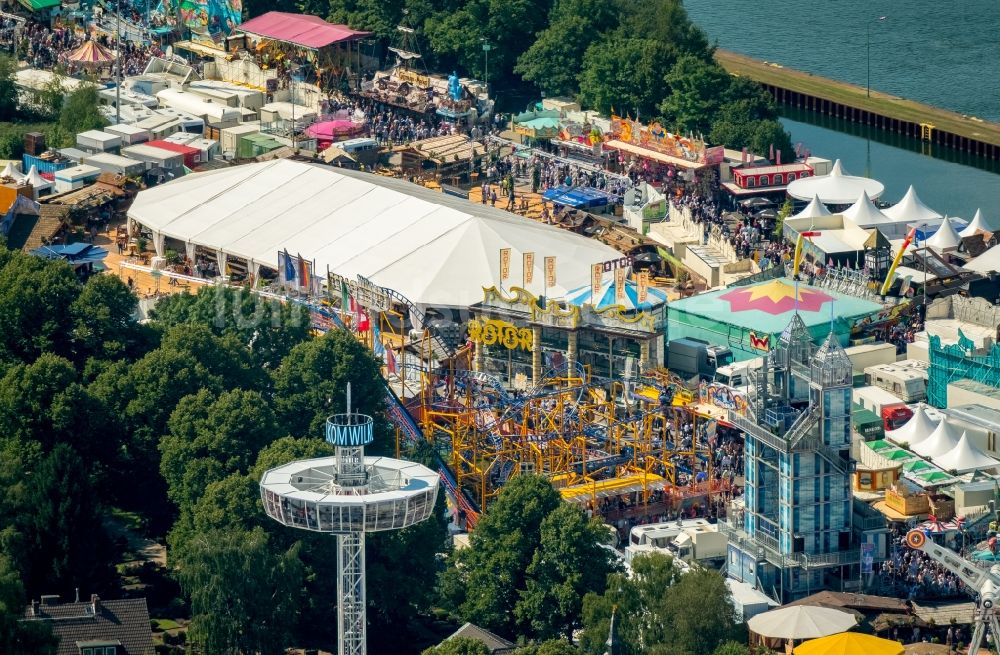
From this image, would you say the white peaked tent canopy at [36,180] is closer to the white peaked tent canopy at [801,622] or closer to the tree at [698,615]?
the white peaked tent canopy at [801,622]

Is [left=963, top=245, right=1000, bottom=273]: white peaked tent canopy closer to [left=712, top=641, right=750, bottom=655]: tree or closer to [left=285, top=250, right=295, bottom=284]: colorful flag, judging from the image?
[left=285, top=250, right=295, bottom=284]: colorful flag

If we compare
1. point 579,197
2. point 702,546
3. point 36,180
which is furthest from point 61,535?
point 36,180

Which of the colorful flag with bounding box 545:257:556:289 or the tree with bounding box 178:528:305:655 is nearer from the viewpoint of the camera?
the tree with bounding box 178:528:305:655

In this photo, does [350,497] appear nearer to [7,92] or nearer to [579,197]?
[579,197]

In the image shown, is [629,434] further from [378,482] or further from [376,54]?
[376,54]

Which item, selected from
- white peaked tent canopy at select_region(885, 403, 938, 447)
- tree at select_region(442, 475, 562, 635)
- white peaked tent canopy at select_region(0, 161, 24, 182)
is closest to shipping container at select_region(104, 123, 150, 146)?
white peaked tent canopy at select_region(0, 161, 24, 182)

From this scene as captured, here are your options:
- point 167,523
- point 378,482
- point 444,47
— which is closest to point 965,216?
point 444,47
